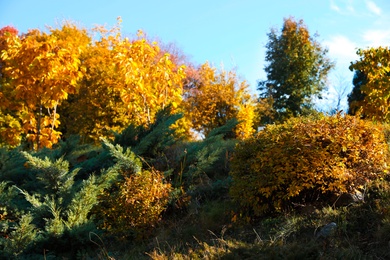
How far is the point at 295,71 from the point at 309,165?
16974 mm

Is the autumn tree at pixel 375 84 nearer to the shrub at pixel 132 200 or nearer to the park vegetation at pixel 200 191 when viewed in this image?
the park vegetation at pixel 200 191

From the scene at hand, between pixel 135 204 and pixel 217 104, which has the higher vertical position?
pixel 217 104

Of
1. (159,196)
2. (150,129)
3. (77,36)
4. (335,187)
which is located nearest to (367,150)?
(335,187)

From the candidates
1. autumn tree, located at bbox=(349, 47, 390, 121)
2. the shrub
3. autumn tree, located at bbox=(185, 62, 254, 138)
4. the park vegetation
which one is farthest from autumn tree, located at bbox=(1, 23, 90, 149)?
autumn tree, located at bbox=(185, 62, 254, 138)

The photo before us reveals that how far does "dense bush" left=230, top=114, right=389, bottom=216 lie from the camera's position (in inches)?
180

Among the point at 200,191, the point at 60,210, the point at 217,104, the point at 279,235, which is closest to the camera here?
the point at 279,235

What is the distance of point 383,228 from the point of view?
3936 millimetres

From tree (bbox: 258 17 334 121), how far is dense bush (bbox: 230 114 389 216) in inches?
613

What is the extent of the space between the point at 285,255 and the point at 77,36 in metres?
15.9

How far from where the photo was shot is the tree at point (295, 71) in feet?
67.6

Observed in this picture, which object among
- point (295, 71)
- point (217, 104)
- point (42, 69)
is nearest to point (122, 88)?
point (42, 69)

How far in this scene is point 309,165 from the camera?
15.0 feet

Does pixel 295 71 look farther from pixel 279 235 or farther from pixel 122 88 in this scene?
pixel 279 235

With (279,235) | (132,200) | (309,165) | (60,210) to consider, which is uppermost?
(309,165)
